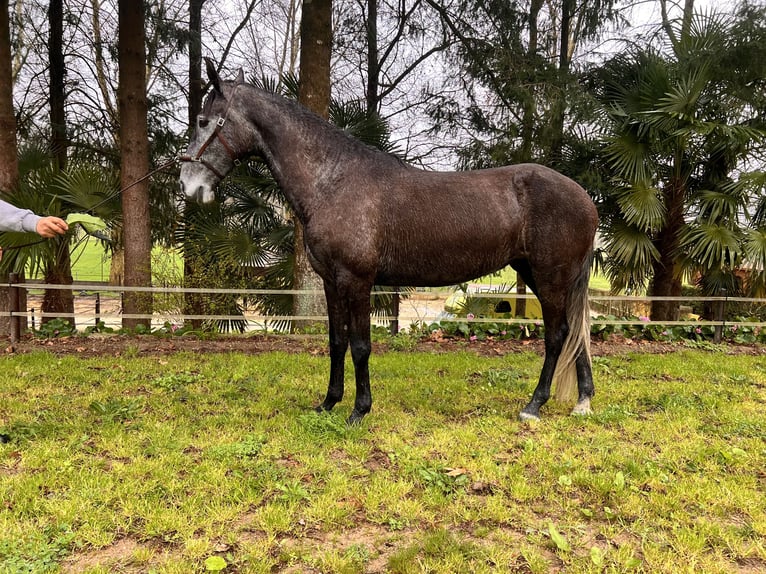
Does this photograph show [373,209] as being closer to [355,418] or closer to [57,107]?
[355,418]

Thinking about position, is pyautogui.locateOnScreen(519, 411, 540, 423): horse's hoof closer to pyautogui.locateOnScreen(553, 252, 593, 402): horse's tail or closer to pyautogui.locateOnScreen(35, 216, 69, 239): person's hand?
pyautogui.locateOnScreen(553, 252, 593, 402): horse's tail

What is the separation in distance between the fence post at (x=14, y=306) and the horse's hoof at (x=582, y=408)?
6294mm

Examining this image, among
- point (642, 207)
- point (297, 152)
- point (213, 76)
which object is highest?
point (213, 76)

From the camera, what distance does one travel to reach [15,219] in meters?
2.60

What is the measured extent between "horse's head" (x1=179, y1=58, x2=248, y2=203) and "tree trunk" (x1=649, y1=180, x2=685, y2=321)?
598cm

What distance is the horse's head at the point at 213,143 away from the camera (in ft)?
10.4

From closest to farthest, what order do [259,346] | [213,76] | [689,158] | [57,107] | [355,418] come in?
[213,76] → [355,418] → [259,346] → [689,158] → [57,107]

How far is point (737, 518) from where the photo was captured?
7.42ft

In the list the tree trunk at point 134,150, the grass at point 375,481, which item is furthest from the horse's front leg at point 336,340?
the tree trunk at point 134,150

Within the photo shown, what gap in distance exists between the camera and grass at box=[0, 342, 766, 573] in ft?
6.41

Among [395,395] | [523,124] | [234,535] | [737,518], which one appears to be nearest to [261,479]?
[234,535]

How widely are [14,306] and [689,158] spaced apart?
29.7 ft

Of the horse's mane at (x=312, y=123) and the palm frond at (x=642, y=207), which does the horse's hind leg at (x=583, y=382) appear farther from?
the palm frond at (x=642, y=207)

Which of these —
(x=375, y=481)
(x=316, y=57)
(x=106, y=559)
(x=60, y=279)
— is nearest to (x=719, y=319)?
(x=375, y=481)
